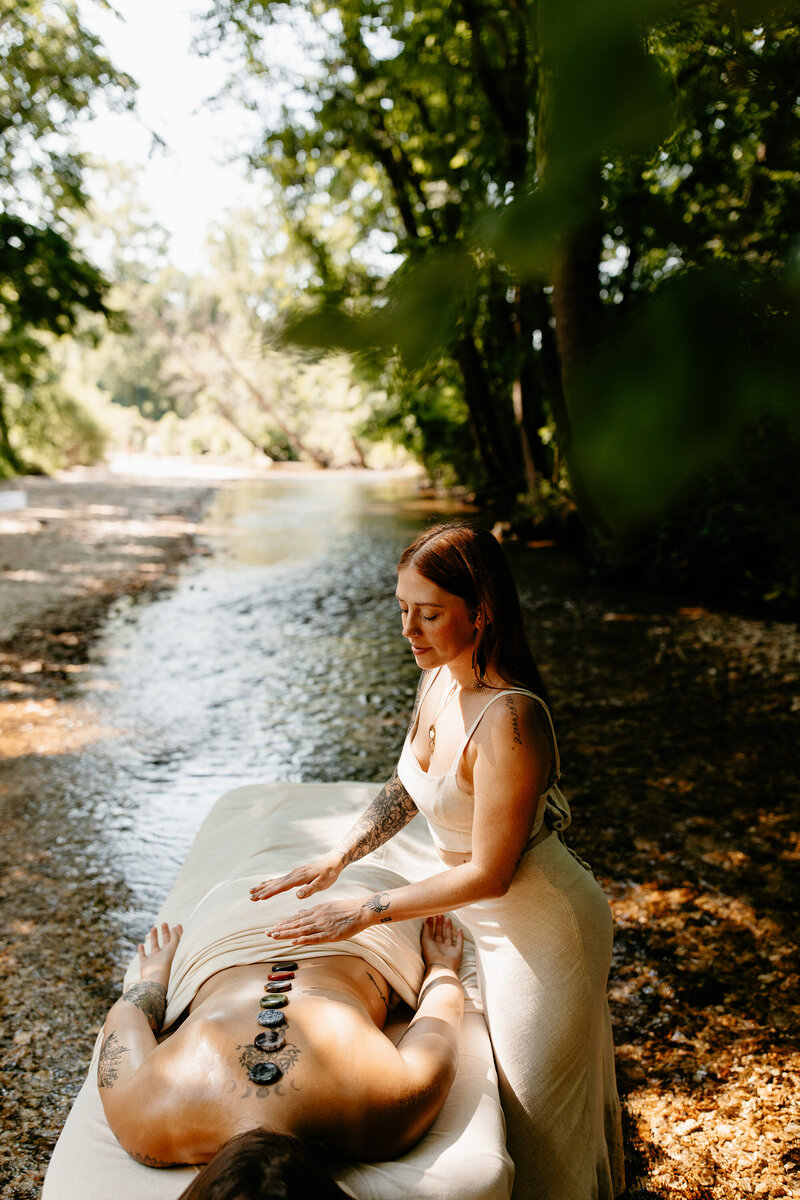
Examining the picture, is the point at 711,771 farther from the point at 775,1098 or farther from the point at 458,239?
the point at 458,239

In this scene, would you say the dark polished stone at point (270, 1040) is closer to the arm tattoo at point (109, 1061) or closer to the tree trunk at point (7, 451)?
the arm tattoo at point (109, 1061)

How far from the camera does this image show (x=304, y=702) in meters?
6.43

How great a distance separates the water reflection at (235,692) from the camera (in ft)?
15.1

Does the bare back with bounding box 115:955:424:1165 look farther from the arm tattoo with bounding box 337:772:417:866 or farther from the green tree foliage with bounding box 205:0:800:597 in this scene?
the green tree foliage with bounding box 205:0:800:597

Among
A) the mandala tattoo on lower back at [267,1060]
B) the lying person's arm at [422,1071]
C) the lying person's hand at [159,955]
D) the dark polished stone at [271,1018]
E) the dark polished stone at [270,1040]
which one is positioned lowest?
the lying person's hand at [159,955]

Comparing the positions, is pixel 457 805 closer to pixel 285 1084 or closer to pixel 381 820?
pixel 381 820

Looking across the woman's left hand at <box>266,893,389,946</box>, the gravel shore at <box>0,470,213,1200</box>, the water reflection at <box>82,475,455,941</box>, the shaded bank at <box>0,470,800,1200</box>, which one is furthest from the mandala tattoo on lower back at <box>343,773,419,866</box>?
the water reflection at <box>82,475,455,941</box>

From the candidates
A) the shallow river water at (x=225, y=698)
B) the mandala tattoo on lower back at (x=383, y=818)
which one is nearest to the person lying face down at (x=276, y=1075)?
the mandala tattoo on lower back at (x=383, y=818)

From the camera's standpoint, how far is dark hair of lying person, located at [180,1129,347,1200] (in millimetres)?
1320

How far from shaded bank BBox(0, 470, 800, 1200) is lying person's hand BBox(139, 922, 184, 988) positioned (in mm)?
565

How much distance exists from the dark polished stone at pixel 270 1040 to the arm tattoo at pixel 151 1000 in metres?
0.51

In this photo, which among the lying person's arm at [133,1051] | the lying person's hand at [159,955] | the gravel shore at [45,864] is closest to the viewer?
the lying person's arm at [133,1051]

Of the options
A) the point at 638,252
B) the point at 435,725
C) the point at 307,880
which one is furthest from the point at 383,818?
the point at 638,252

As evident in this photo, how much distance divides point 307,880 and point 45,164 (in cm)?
1655
